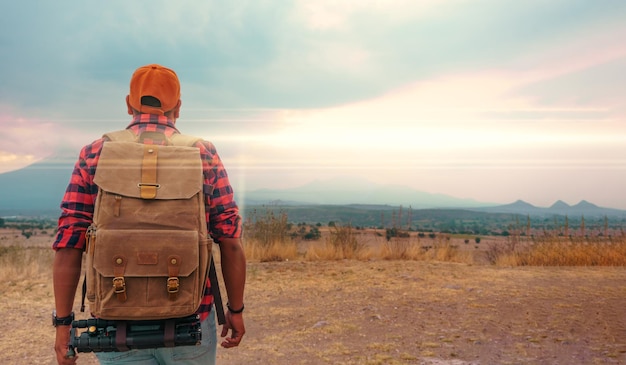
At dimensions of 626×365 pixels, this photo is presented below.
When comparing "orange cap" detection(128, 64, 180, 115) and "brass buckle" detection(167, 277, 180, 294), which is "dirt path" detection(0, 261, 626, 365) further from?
"orange cap" detection(128, 64, 180, 115)

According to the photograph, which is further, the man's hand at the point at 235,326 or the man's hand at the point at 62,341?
the man's hand at the point at 235,326

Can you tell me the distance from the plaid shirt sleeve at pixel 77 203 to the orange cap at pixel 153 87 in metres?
0.26

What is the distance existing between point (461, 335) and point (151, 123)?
4.72 m

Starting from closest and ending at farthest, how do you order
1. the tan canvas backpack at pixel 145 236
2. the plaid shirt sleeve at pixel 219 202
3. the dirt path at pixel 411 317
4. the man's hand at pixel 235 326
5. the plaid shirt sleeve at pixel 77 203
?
the tan canvas backpack at pixel 145 236
the plaid shirt sleeve at pixel 77 203
the plaid shirt sleeve at pixel 219 202
the man's hand at pixel 235 326
the dirt path at pixel 411 317

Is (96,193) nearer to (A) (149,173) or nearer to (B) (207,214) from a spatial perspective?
(A) (149,173)

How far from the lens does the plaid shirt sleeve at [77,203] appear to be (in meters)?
2.16

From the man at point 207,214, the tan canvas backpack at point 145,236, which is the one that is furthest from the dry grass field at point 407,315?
the tan canvas backpack at point 145,236

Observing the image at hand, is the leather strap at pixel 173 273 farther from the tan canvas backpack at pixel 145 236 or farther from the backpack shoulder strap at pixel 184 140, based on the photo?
the backpack shoulder strap at pixel 184 140

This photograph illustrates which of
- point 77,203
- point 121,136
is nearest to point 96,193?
point 77,203

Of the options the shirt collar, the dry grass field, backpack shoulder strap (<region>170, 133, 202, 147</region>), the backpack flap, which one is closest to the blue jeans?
the backpack flap

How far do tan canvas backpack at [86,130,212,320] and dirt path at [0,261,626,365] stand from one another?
3.50 metres

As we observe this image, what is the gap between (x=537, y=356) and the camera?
207 inches

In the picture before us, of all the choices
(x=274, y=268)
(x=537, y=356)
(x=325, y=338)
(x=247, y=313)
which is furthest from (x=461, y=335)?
(x=274, y=268)

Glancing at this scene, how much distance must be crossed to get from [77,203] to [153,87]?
1.87 ft
